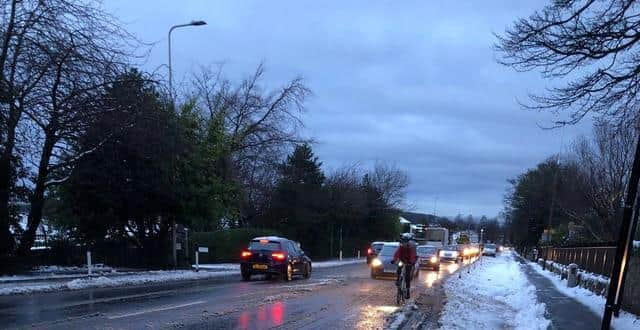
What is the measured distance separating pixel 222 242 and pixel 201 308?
24.6 m

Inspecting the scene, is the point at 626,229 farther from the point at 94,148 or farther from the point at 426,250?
the point at 426,250

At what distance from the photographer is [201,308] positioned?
13.8 metres

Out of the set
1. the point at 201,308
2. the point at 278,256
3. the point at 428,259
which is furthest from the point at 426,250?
the point at 201,308

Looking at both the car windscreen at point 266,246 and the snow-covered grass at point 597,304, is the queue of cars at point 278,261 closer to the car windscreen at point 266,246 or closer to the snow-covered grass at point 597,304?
the car windscreen at point 266,246

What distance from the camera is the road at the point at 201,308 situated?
11336mm

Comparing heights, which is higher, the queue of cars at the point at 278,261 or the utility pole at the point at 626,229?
the utility pole at the point at 626,229

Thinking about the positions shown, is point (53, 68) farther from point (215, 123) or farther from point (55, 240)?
point (215, 123)

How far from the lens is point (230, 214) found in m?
44.5

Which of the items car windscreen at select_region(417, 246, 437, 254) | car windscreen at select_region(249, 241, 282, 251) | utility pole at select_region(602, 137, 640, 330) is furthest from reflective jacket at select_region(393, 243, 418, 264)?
car windscreen at select_region(417, 246, 437, 254)

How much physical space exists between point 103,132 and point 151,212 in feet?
25.2

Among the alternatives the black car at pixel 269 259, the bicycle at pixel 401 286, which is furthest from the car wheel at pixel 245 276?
the bicycle at pixel 401 286

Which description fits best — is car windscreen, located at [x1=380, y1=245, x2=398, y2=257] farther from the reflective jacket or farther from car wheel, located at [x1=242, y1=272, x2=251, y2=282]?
the reflective jacket

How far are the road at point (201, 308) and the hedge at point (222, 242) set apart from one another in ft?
56.4

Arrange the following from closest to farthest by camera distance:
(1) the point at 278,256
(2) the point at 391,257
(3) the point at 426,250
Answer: (1) the point at 278,256 < (2) the point at 391,257 < (3) the point at 426,250
